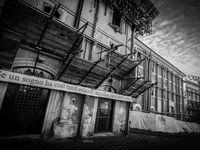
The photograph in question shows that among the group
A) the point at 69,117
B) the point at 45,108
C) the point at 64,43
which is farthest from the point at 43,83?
the point at 69,117

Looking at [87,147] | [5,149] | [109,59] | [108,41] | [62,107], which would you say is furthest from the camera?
[108,41]

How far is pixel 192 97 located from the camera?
107 ft

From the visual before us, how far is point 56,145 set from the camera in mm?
5246

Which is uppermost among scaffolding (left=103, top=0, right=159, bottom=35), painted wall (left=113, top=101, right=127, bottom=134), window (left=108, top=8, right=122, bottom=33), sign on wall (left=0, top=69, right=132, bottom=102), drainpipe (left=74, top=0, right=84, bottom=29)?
scaffolding (left=103, top=0, right=159, bottom=35)

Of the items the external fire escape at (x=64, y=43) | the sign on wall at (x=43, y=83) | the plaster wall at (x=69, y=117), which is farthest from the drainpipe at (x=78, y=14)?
the plaster wall at (x=69, y=117)

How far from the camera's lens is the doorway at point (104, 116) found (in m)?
8.56

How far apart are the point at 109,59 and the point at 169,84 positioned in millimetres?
21889

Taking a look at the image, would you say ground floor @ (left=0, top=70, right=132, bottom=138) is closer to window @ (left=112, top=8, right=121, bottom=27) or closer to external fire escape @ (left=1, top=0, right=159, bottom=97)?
external fire escape @ (left=1, top=0, right=159, bottom=97)

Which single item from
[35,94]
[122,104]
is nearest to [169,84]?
[122,104]

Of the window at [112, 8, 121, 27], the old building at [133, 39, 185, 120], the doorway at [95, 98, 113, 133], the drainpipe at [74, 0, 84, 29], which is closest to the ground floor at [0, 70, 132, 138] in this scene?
the doorway at [95, 98, 113, 133]

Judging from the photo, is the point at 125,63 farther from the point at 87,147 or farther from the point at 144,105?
the point at 144,105

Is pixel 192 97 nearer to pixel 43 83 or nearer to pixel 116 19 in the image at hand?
pixel 116 19

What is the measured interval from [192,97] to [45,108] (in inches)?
1633

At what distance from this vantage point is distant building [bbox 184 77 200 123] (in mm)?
29016
